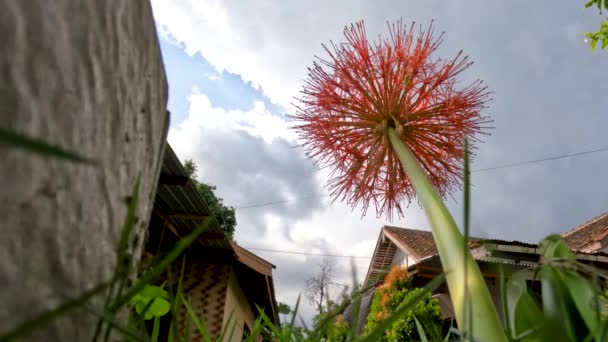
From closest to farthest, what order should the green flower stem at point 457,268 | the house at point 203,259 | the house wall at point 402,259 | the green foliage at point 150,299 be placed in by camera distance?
the green foliage at point 150,299 → the green flower stem at point 457,268 → the house at point 203,259 → the house wall at point 402,259

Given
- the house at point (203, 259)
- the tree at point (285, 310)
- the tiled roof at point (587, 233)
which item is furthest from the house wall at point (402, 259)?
the tree at point (285, 310)

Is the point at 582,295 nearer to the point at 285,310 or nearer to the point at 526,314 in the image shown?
the point at 526,314

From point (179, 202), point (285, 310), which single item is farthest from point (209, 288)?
point (285, 310)

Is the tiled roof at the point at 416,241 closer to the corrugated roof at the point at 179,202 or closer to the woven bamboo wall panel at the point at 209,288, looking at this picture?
the woven bamboo wall panel at the point at 209,288

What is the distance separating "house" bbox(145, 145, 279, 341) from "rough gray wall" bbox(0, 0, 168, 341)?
12.0ft

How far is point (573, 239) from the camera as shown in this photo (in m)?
13.7

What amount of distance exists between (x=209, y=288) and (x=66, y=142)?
7802mm

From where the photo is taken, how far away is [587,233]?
13.9 metres

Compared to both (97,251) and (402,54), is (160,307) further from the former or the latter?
(402,54)

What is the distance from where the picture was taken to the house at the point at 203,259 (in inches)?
186

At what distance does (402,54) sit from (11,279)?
6.05 feet

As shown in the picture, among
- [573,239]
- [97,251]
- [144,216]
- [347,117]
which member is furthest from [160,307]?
[573,239]

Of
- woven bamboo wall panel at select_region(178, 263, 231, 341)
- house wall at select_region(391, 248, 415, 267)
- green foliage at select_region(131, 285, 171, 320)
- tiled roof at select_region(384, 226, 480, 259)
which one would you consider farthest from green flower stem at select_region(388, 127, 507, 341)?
house wall at select_region(391, 248, 415, 267)

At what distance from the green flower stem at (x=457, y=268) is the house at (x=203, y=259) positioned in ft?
10.5
